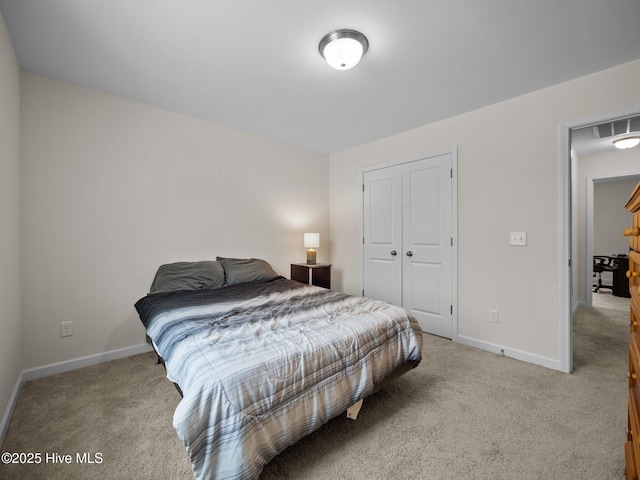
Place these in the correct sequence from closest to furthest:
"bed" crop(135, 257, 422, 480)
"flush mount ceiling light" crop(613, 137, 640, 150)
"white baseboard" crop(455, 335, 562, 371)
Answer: "bed" crop(135, 257, 422, 480) → "white baseboard" crop(455, 335, 562, 371) → "flush mount ceiling light" crop(613, 137, 640, 150)

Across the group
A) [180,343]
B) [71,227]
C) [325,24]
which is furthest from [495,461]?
[71,227]

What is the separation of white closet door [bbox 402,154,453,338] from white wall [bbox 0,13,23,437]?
11.5 ft

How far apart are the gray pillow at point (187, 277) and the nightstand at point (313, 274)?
1175 millimetres

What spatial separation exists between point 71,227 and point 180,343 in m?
1.78

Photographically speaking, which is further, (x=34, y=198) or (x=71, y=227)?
(x=71, y=227)

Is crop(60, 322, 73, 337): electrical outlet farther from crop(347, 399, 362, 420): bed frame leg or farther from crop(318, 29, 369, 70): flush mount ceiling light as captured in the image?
crop(318, 29, 369, 70): flush mount ceiling light

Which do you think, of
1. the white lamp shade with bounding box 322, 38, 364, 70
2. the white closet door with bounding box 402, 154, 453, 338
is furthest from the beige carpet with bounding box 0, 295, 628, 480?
the white lamp shade with bounding box 322, 38, 364, 70

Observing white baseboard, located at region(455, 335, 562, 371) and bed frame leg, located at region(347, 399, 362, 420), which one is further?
white baseboard, located at region(455, 335, 562, 371)

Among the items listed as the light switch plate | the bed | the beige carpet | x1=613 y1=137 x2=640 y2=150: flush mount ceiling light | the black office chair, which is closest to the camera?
the bed

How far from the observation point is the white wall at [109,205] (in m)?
2.30

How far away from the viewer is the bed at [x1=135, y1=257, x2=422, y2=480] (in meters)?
1.13

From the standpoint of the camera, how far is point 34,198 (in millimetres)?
2277

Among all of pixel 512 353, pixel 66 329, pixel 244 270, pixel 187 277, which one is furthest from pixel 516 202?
pixel 66 329

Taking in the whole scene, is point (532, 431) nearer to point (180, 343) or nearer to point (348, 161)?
point (180, 343)
